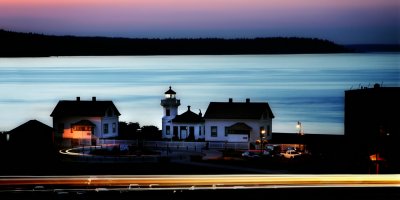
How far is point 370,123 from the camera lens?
31.8 meters

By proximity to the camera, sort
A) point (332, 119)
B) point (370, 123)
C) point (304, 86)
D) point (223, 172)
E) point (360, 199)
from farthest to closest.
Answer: point (304, 86)
point (332, 119)
point (370, 123)
point (223, 172)
point (360, 199)

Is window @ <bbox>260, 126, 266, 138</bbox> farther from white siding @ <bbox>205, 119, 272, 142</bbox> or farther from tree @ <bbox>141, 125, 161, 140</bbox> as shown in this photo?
tree @ <bbox>141, 125, 161, 140</bbox>

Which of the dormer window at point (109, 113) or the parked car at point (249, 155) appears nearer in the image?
→ the parked car at point (249, 155)

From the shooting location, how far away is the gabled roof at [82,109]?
36.0 m

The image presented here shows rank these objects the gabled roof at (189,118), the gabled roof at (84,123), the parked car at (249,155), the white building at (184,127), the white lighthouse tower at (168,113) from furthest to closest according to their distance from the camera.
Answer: the white lighthouse tower at (168,113) < the gabled roof at (189,118) < the white building at (184,127) < the gabled roof at (84,123) < the parked car at (249,155)

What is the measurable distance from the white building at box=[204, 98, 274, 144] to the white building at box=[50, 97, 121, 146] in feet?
14.5

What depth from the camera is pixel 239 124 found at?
3453cm

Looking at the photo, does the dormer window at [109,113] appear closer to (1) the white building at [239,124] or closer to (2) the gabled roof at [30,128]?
(2) the gabled roof at [30,128]

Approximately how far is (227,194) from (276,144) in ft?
42.2

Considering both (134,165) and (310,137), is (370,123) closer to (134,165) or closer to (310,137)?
(310,137)

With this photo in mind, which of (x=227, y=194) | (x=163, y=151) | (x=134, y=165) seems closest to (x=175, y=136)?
(x=163, y=151)

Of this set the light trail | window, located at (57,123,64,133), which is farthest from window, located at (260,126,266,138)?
the light trail

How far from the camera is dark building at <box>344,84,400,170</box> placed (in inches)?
1203

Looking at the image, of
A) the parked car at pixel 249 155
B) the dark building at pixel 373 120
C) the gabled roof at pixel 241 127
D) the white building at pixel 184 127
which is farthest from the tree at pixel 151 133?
the dark building at pixel 373 120
